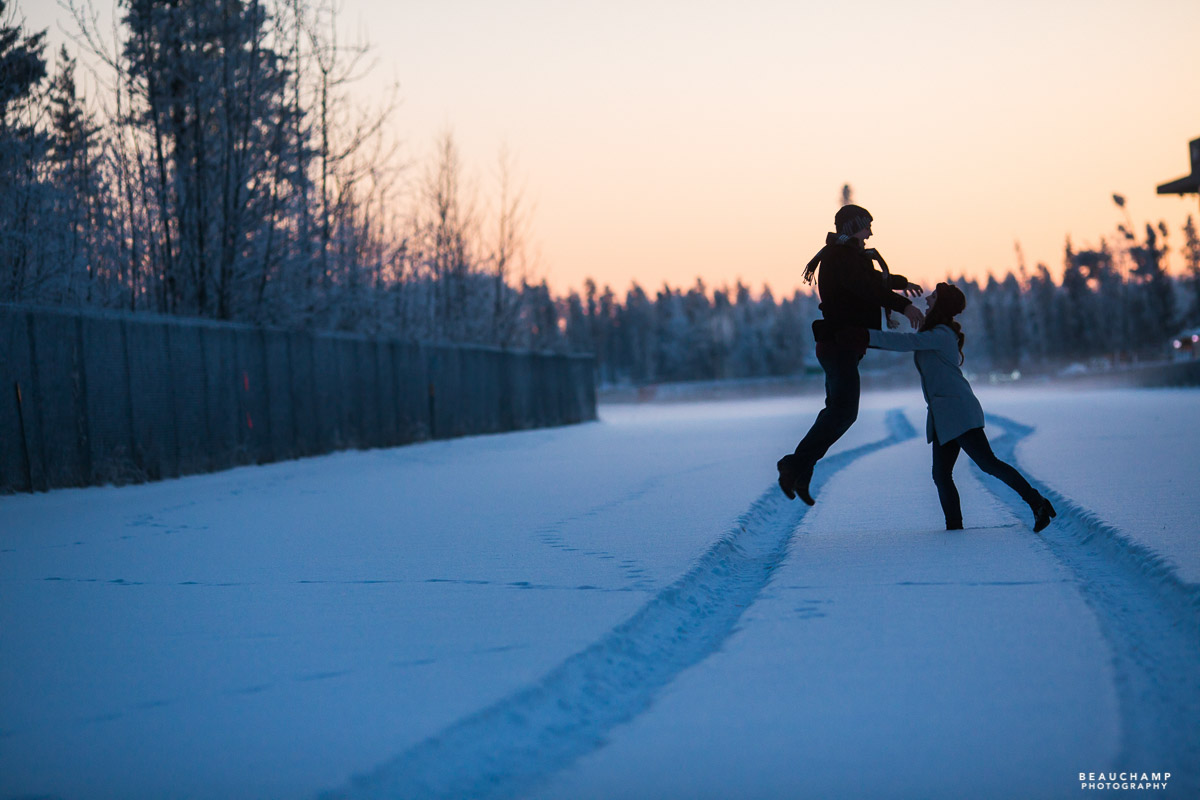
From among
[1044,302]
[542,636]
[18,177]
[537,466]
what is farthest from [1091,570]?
[1044,302]

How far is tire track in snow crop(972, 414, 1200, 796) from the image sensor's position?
9.78 ft

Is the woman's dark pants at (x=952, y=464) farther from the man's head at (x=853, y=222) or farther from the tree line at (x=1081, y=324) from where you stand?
the tree line at (x=1081, y=324)

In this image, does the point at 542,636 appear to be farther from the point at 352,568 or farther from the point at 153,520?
the point at 153,520

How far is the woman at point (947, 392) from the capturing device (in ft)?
22.7

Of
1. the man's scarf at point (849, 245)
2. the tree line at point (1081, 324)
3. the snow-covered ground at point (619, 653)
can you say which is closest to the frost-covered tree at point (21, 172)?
the snow-covered ground at point (619, 653)

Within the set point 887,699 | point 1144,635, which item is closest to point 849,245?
point 1144,635

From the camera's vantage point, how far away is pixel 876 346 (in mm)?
6859

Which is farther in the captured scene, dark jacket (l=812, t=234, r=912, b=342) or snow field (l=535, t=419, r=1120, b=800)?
dark jacket (l=812, t=234, r=912, b=342)

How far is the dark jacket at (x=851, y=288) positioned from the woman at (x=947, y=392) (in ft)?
0.43

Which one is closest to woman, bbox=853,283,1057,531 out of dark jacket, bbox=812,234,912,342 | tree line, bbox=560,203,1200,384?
dark jacket, bbox=812,234,912,342

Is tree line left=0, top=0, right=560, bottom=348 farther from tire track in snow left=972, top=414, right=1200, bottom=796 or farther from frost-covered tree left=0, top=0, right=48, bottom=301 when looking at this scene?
tire track in snow left=972, top=414, right=1200, bottom=796

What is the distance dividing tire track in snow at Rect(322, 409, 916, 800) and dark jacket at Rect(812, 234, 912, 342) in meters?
1.76

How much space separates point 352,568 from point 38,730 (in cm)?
310

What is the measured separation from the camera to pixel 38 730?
346 centimetres
